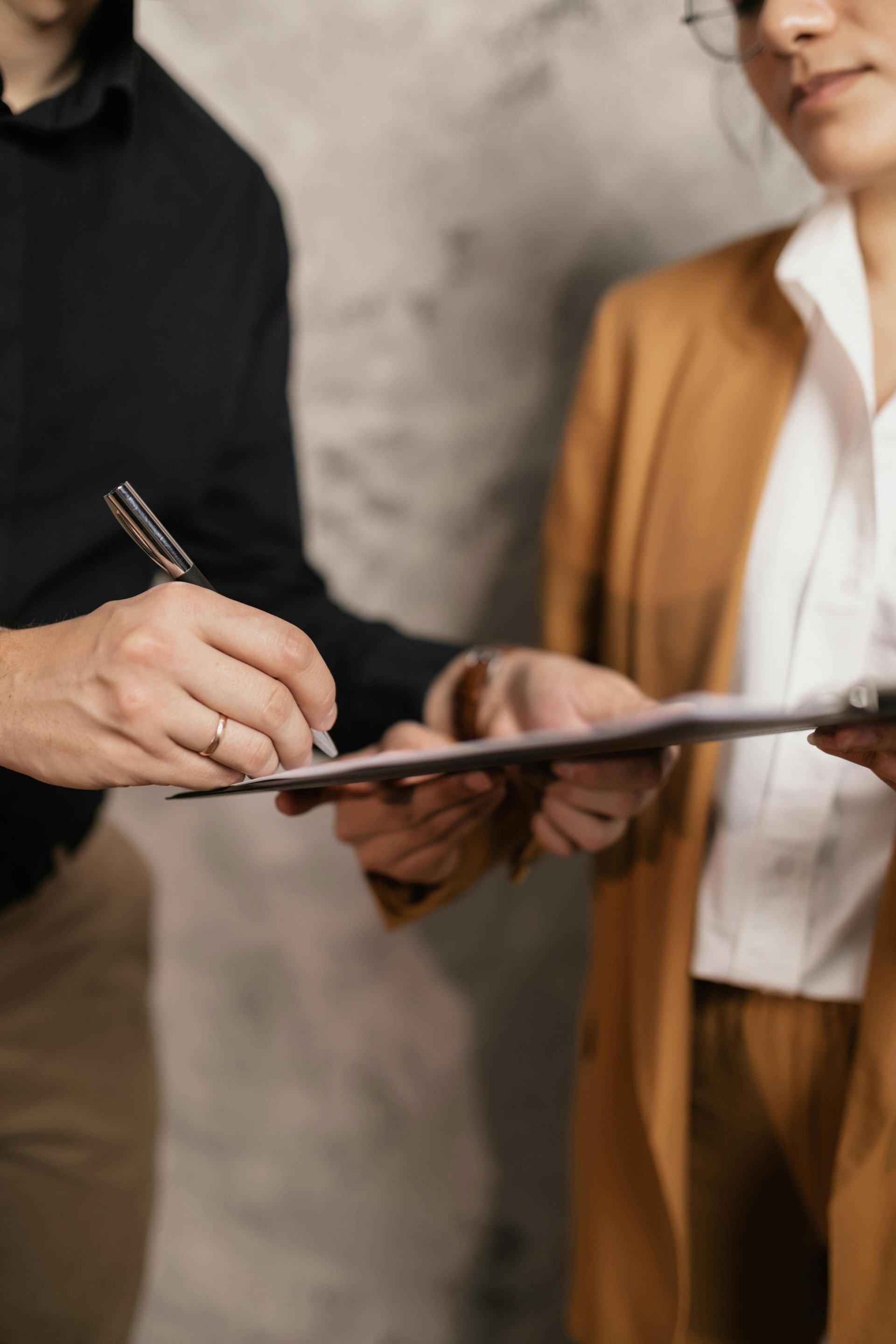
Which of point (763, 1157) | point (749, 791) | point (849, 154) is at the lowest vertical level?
point (763, 1157)

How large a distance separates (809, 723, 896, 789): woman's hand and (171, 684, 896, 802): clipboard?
→ 0.04 feet

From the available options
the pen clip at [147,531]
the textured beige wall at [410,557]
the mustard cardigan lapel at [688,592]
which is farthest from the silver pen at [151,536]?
the textured beige wall at [410,557]

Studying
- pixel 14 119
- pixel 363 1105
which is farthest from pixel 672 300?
pixel 363 1105

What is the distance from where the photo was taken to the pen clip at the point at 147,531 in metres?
0.51

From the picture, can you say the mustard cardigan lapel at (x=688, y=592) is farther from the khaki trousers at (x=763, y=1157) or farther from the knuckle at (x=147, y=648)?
the knuckle at (x=147, y=648)

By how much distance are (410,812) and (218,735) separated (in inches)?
10.6

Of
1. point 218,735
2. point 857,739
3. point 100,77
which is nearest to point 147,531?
point 218,735

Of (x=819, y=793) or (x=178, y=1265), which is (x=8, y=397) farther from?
(x=178, y=1265)

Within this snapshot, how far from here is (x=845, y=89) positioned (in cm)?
71

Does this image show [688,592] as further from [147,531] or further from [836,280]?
[147,531]

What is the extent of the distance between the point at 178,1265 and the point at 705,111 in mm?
1666

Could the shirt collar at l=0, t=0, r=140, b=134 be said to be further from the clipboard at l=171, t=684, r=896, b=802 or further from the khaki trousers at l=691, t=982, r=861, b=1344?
the khaki trousers at l=691, t=982, r=861, b=1344

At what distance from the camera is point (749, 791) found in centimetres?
81

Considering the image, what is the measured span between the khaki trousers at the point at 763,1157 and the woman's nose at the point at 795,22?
740 millimetres
